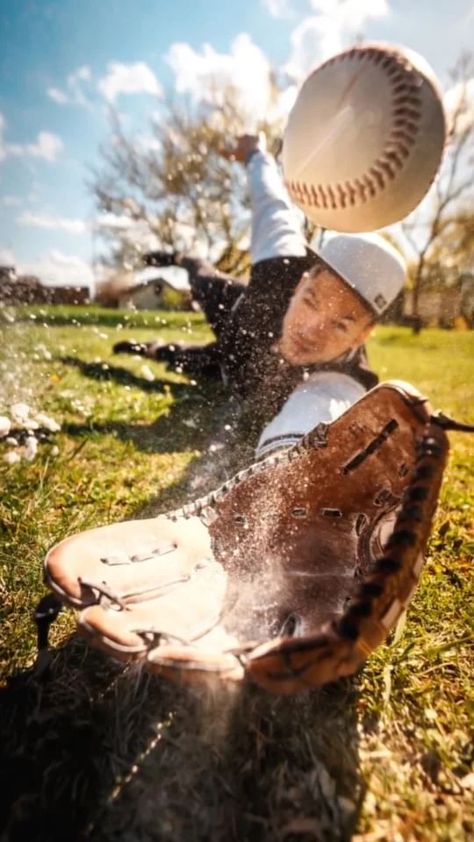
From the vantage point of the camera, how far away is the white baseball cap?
3.30m

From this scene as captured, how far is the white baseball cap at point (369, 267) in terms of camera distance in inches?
130

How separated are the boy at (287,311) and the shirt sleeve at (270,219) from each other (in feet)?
0.04

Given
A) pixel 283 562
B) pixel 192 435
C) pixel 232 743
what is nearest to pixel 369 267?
pixel 192 435

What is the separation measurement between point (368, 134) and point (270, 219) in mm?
2314

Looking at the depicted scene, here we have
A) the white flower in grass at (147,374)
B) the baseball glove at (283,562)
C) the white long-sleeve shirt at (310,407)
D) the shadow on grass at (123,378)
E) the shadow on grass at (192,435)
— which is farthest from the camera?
the shadow on grass at (123,378)

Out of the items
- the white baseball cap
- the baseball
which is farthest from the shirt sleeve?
the baseball

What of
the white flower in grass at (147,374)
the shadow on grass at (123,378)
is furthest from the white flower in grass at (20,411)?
the shadow on grass at (123,378)

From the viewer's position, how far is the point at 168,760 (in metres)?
1.43

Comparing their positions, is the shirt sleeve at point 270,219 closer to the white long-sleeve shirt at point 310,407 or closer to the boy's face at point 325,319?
the boy's face at point 325,319

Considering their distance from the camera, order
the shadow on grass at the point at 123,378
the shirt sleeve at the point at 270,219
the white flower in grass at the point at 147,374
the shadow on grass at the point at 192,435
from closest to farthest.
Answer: the shadow on grass at the point at 192,435 → the shirt sleeve at the point at 270,219 → the white flower in grass at the point at 147,374 → the shadow on grass at the point at 123,378

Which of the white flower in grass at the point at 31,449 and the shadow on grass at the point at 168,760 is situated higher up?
the shadow on grass at the point at 168,760

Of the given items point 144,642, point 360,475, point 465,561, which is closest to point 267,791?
point 144,642

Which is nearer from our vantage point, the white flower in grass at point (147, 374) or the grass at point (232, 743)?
the grass at point (232, 743)

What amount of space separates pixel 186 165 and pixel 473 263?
55.1 ft
